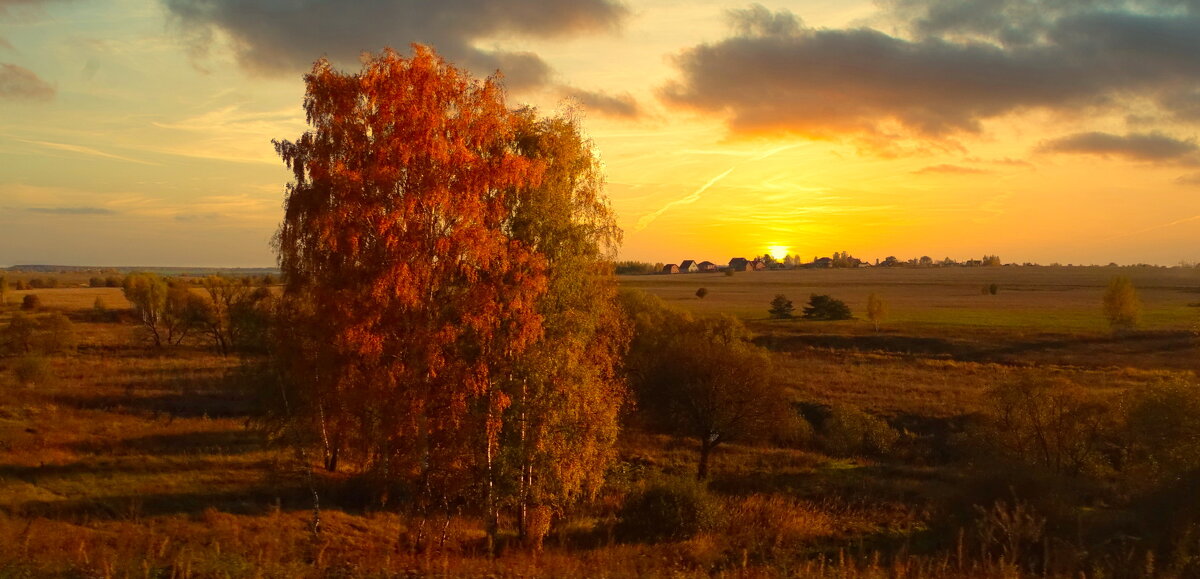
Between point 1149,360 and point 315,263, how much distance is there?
238ft

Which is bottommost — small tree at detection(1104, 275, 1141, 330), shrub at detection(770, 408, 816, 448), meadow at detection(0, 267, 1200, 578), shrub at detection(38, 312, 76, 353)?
shrub at detection(770, 408, 816, 448)

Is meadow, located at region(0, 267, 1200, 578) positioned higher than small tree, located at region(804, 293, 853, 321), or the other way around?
small tree, located at region(804, 293, 853, 321)

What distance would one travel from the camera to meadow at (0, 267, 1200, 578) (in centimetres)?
1234

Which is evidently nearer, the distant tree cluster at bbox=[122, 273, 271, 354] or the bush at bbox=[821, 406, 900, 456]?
the bush at bbox=[821, 406, 900, 456]

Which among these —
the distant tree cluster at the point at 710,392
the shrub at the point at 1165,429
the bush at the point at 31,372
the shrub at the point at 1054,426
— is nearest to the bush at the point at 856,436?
the distant tree cluster at the point at 710,392

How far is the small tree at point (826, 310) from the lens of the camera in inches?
3767

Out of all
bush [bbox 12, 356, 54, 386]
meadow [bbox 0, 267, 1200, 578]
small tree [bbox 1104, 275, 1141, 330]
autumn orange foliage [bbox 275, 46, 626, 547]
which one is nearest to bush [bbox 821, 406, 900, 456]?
meadow [bbox 0, 267, 1200, 578]

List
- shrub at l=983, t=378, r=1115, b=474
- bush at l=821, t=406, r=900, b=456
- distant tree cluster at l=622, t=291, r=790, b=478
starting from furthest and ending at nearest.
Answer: bush at l=821, t=406, r=900, b=456, distant tree cluster at l=622, t=291, r=790, b=478, shrub at l=983, t=378, r=1115, b=474

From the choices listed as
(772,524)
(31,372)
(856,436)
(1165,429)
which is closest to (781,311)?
(856,436)

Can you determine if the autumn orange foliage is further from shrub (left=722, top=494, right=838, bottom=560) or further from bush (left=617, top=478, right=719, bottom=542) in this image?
shrub (left=722, top=494, right=838, bottom=560)

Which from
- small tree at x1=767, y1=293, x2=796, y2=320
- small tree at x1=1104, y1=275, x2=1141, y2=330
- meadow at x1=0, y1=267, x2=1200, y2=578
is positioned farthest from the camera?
small tree at x1=767, y1=293, x2=796, y2=320

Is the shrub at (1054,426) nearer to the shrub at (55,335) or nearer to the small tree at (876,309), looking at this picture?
the small tree at (876,309)

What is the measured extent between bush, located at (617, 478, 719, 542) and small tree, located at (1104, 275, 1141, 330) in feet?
243

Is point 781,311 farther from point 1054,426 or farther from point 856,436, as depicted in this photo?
point 1054,426
